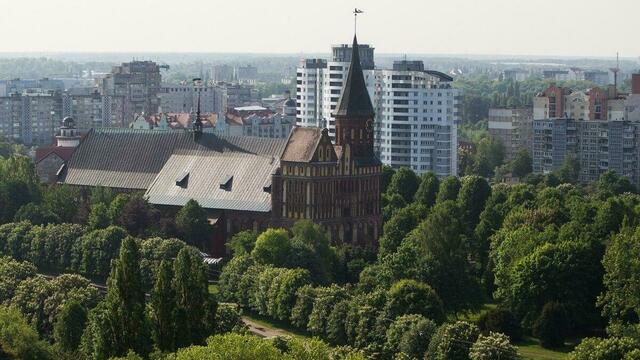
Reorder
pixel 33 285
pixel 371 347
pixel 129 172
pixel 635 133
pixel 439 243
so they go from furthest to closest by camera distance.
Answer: pixel 635 133 → pixel 129 172 → pixel 439 243 → pixel 33 285 → pixel 371 347

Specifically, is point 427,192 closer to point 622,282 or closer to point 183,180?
point 183,180

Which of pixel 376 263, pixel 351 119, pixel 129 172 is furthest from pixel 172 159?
pixel 376 263

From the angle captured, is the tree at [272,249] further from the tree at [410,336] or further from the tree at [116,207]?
the tree at [410,336]

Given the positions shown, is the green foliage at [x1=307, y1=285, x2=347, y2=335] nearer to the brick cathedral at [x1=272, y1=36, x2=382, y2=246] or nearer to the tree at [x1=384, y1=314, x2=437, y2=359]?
the tree at [x1=384, y1=314, x2=437, y2=359]

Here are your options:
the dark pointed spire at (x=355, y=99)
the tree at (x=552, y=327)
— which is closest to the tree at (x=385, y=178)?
A: the dark pointed spire at (x=355, y=99)

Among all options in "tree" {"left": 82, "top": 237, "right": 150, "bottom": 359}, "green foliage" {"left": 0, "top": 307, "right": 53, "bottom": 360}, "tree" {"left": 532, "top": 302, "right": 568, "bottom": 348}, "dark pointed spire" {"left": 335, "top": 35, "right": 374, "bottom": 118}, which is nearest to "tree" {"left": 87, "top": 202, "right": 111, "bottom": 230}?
"dark pointed spire" {"left": 335, "top": 35, "right": 374, "bottom": 118}

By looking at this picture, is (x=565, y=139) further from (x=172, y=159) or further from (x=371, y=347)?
(x=371, y=347)

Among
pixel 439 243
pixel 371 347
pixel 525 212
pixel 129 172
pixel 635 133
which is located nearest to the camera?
pixel 371 347
